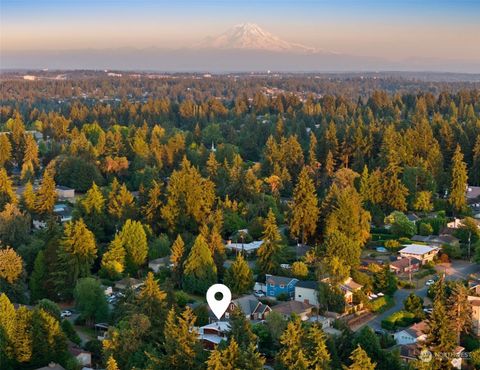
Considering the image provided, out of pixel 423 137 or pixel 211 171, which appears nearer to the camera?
pixel 211 171

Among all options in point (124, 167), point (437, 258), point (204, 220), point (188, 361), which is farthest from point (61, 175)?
point (188, 361)

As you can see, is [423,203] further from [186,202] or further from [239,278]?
[239,278]

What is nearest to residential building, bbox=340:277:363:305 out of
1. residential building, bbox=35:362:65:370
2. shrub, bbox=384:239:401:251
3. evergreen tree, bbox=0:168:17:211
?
shrub, bbox=384:239:401:251

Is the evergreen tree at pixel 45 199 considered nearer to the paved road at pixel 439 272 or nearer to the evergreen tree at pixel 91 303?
the evergreen tree at pixel 91 303

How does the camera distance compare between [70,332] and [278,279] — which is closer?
[70,332]

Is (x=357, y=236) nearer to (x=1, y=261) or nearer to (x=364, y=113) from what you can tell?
(x=1, y=261)

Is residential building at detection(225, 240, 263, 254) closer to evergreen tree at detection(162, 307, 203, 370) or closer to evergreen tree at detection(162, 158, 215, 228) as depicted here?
evergreen tree at detection(162, 158, 215, 228)

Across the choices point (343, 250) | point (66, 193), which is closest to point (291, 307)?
point (343, 250)
